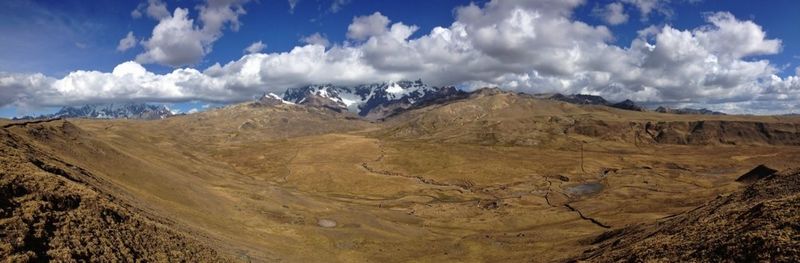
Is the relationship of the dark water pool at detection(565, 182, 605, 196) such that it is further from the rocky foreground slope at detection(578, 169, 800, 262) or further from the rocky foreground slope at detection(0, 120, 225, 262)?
the rocky foreground slope at detection(0, 120, 225, 262)

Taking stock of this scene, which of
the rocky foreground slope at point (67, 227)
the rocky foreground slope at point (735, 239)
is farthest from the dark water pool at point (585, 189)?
the rocky foreground slope at point (67, 227)

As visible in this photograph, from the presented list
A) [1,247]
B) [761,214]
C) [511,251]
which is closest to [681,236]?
[761,214]

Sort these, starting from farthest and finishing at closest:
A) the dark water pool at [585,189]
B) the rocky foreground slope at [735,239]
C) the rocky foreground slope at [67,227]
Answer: the dark water pool at [585,189] < the rocky foreground slope at [67,227] < the rocky foreground slope at [735,239]

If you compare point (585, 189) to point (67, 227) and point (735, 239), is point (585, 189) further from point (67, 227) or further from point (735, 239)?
point (67, 227)

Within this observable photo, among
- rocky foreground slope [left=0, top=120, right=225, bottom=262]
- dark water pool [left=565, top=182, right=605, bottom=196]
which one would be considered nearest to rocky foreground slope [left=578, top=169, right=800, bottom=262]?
rocky foreground slope [left=0, top=120, right=225, bottom=262]

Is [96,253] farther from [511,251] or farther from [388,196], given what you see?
[388,196]

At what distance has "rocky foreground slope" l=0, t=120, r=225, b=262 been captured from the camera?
3183cm

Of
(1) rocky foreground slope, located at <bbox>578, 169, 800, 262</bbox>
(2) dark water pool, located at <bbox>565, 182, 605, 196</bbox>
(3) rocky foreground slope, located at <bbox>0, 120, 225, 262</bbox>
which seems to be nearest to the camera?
(1) rocky foreground slope, located at <bbox>578, 169, 800, 262</bbox>

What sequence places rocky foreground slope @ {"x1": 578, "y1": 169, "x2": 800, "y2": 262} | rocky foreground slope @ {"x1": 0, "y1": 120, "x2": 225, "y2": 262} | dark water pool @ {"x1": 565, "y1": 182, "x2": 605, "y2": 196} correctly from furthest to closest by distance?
1. dark water pool @ {"x1": 565, "y1": 182, "x2": 605, "y2": 196}
2. rocky foreground slope @ {"x1": 0, "y1": 120, "x2": 225, "y2": 262}
3. rocky foreground slope @ {"x1": 578, "y1": 169, "x2": 800, "y2": 262}

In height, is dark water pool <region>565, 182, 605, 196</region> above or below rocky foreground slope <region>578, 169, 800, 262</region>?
below

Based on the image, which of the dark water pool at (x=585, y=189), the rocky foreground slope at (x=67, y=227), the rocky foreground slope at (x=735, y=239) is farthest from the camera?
the dark water pool at (x=585, y=189)

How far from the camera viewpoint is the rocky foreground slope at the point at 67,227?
104 feet

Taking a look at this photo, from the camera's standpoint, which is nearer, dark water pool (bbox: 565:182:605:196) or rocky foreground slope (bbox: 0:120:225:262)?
rocky foreground slope (bbox: 0:120:225:262)

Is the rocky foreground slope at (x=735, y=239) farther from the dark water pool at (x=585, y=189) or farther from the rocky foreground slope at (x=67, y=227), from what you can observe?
the dark water pool at (x=585, y=189)
